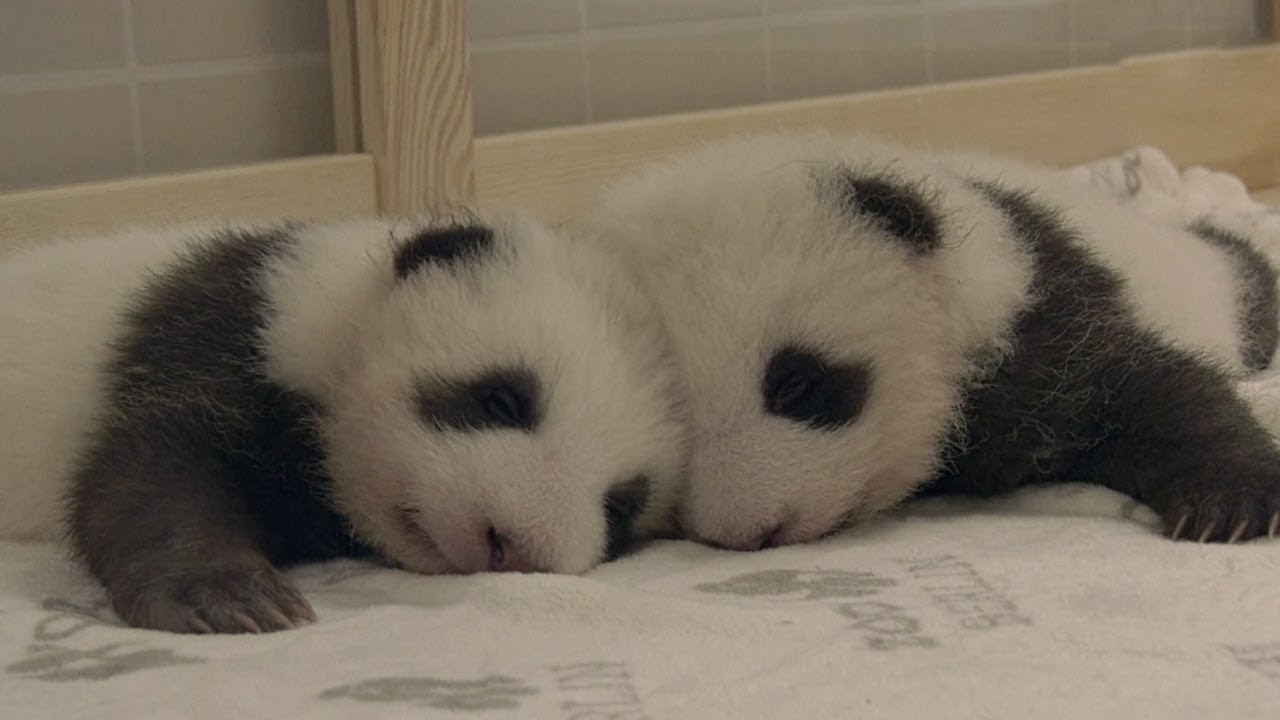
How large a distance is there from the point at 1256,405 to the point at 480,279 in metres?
1.13

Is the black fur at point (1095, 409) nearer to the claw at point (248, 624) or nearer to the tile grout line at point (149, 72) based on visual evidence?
the claw at point (248, 624)

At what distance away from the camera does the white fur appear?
1890 mm

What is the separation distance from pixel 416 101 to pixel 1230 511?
161 centimetres

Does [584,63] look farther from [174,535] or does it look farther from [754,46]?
[174,535]

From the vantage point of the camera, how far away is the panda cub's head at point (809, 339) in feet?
6.77

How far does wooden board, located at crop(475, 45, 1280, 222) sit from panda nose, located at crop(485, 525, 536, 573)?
1.40 m

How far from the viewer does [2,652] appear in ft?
5.58

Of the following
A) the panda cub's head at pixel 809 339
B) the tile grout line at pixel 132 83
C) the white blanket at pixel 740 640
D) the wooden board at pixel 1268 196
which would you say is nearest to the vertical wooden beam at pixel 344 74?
the tile grout line at pixel 132 83

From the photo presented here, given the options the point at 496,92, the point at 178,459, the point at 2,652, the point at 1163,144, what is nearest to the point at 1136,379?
the point at 178,459

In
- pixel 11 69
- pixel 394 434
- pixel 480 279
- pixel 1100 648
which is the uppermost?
pixel 11 69

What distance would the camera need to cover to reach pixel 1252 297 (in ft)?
9.83

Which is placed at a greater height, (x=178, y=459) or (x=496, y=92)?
(x=496, y=92)

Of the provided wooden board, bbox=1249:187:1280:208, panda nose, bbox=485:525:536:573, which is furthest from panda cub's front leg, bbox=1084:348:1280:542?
wooden board, bbox=1249:187:1280:208

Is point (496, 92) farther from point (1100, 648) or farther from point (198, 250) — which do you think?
point (1100, 648)
